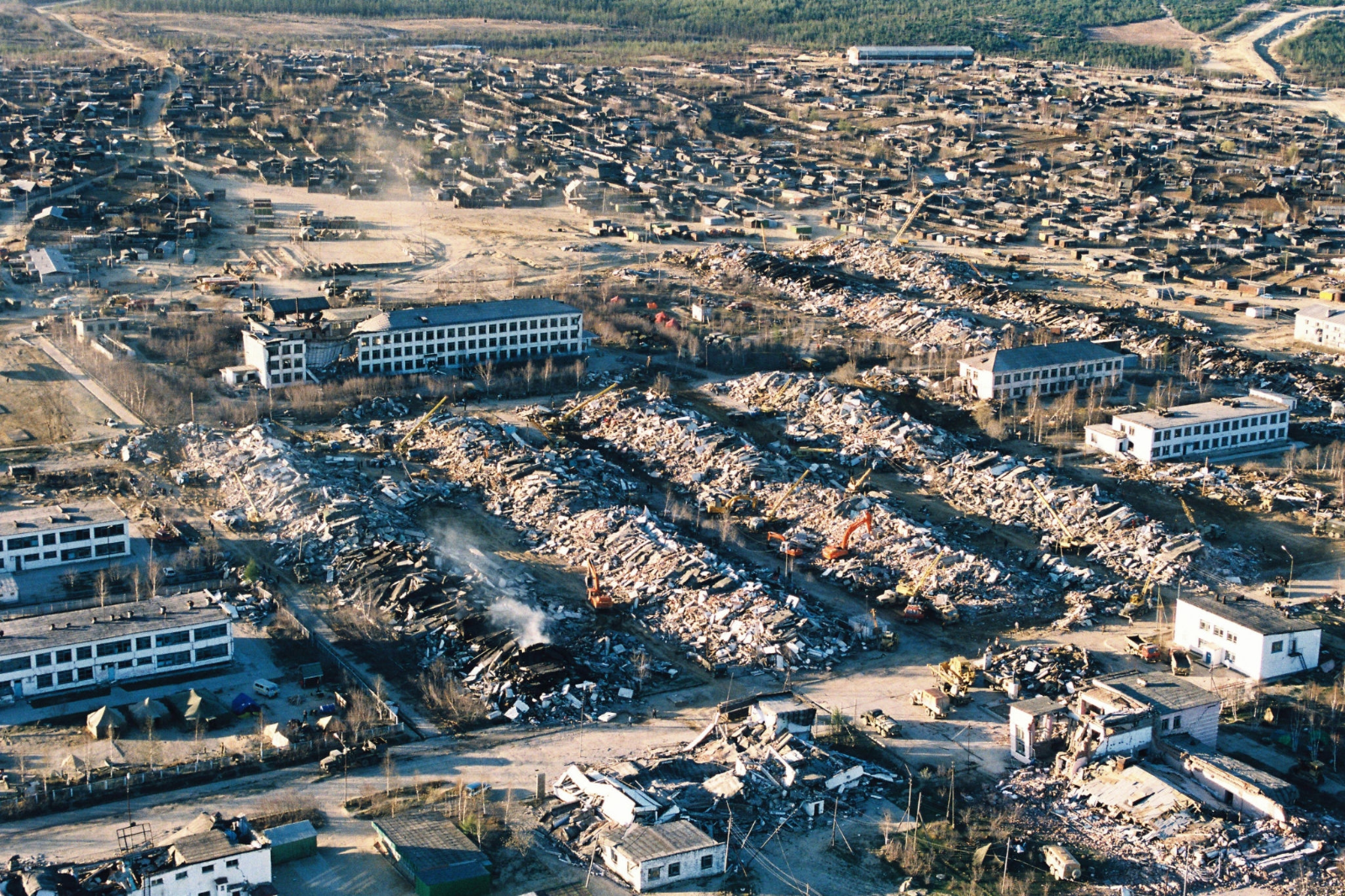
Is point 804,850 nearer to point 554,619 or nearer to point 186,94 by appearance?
point 554,619

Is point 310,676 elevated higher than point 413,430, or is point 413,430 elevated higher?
point 413,430

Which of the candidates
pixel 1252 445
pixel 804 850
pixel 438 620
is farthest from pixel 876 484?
pixel 804 850

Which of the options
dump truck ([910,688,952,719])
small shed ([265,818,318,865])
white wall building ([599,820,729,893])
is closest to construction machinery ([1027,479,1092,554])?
dump truck ([910,688,952,719])

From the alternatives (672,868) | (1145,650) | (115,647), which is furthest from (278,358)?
(672,868)

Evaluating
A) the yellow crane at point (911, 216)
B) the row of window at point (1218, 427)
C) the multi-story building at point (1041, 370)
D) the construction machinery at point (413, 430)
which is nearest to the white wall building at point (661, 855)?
the construction machinery at point (413, 430)

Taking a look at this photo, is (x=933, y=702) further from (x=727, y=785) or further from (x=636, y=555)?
(x=636, y=555)

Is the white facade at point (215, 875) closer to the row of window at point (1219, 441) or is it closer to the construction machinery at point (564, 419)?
the construction machinery at point (564, 419)
